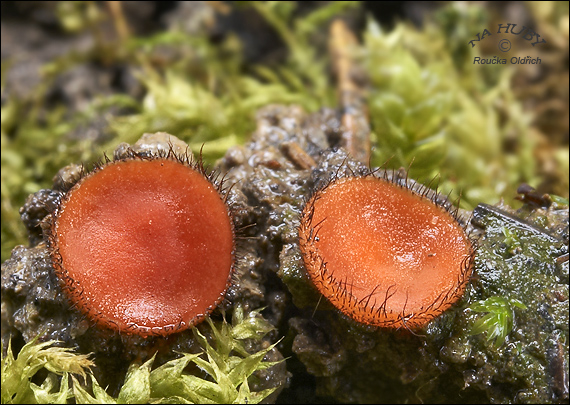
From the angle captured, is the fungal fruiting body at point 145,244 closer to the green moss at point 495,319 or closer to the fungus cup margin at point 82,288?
the fungus cup margin at point 82,288

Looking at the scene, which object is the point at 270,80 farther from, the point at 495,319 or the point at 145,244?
the point at 495,319

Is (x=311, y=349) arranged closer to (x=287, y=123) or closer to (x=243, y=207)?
(x=243, y=207)

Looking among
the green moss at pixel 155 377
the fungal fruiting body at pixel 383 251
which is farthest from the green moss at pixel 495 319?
the green moss at pixel 155 377

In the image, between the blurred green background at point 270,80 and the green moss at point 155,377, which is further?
the blurred green background at point 270,80

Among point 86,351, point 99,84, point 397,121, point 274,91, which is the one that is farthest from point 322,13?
point 86,351

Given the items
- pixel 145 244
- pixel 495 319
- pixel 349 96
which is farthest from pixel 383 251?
pixel 349 96

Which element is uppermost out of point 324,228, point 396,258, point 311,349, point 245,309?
point 324,228
